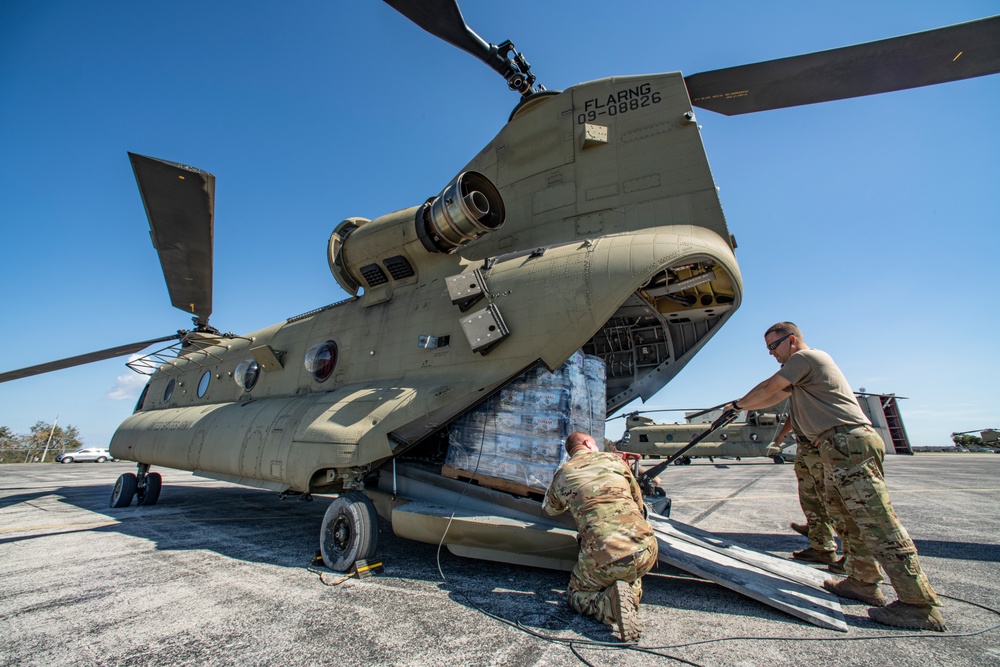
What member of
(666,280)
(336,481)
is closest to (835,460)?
(666,280)

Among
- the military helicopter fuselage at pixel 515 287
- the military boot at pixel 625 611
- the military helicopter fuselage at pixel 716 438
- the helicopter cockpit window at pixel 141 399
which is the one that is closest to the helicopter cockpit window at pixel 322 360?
the military helicopter fuselage at pixel 515 287

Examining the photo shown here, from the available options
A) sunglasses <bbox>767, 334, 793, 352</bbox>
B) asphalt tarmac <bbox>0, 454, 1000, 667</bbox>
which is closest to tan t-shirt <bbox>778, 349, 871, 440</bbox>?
sunglasses <bbox>767, 334, 793, 352</bbox>

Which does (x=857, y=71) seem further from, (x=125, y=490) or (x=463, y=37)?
(x=125, y=490)

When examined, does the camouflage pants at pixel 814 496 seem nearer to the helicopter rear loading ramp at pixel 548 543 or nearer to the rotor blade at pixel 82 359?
the helicopter rear loading ramp at pixel 548 543

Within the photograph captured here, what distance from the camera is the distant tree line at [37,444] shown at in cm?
3030

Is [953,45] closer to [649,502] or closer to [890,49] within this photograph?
[890,49]

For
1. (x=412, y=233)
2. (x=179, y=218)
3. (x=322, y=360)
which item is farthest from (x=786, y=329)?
(x=179, y=218)

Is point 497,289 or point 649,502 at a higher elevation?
point 497,289

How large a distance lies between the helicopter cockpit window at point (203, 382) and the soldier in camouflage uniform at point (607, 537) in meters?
9.00

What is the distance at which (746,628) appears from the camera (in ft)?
9.23

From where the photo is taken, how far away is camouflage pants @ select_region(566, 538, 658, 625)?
114 inches

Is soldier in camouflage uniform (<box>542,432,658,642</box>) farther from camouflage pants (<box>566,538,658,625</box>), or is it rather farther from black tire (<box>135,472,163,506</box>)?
black tire (<box>135,472,163,506</box>)

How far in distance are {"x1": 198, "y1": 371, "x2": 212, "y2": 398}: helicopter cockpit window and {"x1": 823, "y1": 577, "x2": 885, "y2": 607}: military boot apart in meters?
10.9

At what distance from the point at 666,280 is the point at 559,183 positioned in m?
1.94
